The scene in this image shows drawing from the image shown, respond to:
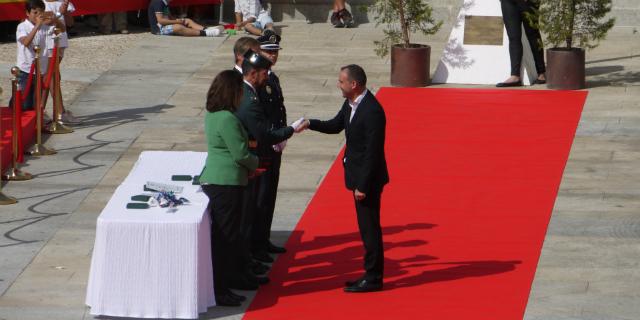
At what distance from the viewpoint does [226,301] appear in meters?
10.3

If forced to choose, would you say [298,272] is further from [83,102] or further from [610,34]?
[610,34]

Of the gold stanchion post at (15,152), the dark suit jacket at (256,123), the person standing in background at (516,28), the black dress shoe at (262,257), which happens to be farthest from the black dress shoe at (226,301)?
the person standing in background at (516,28)

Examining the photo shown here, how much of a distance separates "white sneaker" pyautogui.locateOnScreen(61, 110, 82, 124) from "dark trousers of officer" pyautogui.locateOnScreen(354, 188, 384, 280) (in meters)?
7.15

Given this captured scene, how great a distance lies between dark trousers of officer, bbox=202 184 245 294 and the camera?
Result: 1026 centimetres

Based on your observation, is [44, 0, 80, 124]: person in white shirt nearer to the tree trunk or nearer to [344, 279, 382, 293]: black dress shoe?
the tree trunk

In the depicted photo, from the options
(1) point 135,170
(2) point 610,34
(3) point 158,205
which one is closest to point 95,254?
(3) point 158,205

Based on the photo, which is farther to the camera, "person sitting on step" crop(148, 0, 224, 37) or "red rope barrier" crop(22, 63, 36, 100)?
"person sitting on step" crop(148, 0, 224, 37)

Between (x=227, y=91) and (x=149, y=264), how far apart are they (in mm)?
1489

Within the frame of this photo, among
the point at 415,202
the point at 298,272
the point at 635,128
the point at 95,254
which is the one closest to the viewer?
the point at 95,254

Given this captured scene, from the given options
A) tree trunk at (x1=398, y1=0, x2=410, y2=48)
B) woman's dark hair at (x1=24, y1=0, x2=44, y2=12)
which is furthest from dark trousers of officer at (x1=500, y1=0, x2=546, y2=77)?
woman's dark hair at (x1=24, y1=0, x2=44, y2=12)


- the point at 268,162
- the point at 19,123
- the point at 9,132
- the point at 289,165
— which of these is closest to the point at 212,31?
the point at 9,132

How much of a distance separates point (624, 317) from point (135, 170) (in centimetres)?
439

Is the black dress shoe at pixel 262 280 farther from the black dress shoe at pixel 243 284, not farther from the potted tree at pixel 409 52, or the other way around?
the potted tree at pixel 409 52

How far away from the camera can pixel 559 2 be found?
59.1ft
